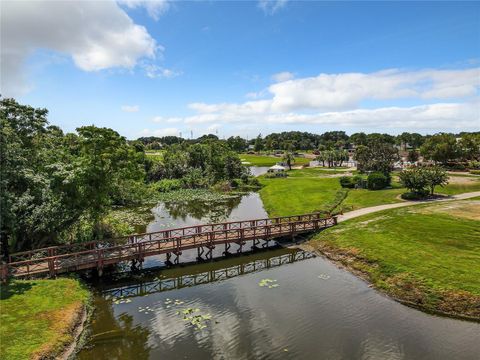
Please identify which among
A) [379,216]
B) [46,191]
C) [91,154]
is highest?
[91,154]

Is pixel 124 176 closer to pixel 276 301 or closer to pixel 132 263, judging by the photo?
pixel 132 263

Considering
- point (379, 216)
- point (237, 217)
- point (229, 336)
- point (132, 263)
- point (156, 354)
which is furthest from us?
point (237, 217)

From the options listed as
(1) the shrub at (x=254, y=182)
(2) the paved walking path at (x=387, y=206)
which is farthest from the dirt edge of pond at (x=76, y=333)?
(1) the shrub at (x=254, y=182)

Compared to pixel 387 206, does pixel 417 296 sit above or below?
below

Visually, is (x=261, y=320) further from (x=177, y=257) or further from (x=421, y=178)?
(x=421, y=178)

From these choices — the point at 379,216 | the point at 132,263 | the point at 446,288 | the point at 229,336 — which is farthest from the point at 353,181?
the point at 229,336

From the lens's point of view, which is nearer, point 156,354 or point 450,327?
point 156,354

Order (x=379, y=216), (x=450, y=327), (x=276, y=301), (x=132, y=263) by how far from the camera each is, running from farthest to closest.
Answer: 1. (x=379, y=216)
2. (x=132, y=263)
3. (x=276, y=301)
4. (x=450, y=327)

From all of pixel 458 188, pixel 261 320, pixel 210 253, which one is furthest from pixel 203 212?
pixel 458 188
